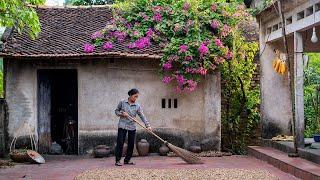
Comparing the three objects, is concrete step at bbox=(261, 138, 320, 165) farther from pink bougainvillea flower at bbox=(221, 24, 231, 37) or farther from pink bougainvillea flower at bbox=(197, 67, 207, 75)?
pink bougainvillea flower at bbox=(221, 24, 231, 37)

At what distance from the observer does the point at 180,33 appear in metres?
13.3

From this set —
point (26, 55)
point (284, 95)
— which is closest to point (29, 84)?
point (26, 55)

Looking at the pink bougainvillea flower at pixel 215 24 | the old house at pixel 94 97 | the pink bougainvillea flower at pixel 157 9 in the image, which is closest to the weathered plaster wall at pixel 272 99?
the old house at pixel 94 97

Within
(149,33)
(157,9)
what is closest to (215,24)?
(157,9)

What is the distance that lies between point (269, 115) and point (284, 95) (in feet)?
2.05

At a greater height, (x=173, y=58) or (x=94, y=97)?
(x=173, y=58)

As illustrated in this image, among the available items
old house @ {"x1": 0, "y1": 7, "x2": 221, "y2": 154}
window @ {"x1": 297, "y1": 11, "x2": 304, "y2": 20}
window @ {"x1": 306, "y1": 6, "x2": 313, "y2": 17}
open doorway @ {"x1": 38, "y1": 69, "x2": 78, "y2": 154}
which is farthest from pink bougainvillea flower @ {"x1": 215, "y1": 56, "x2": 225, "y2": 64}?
open doorway @ {"x1": 38, "y1": 69, "x2": 78, "y2": 154}

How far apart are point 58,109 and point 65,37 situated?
1969 millimetres

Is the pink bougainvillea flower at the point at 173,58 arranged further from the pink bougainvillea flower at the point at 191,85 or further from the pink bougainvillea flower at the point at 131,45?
the pink bougainvillea flower at the point at 131,45

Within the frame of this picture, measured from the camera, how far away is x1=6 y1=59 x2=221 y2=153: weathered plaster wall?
506 inches

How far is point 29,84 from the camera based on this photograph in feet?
42.3

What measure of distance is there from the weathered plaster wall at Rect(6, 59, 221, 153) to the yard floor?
1049mm

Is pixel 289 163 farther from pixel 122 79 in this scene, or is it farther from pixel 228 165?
pixel 122 79

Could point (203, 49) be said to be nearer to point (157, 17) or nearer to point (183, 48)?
point (183, 48)
